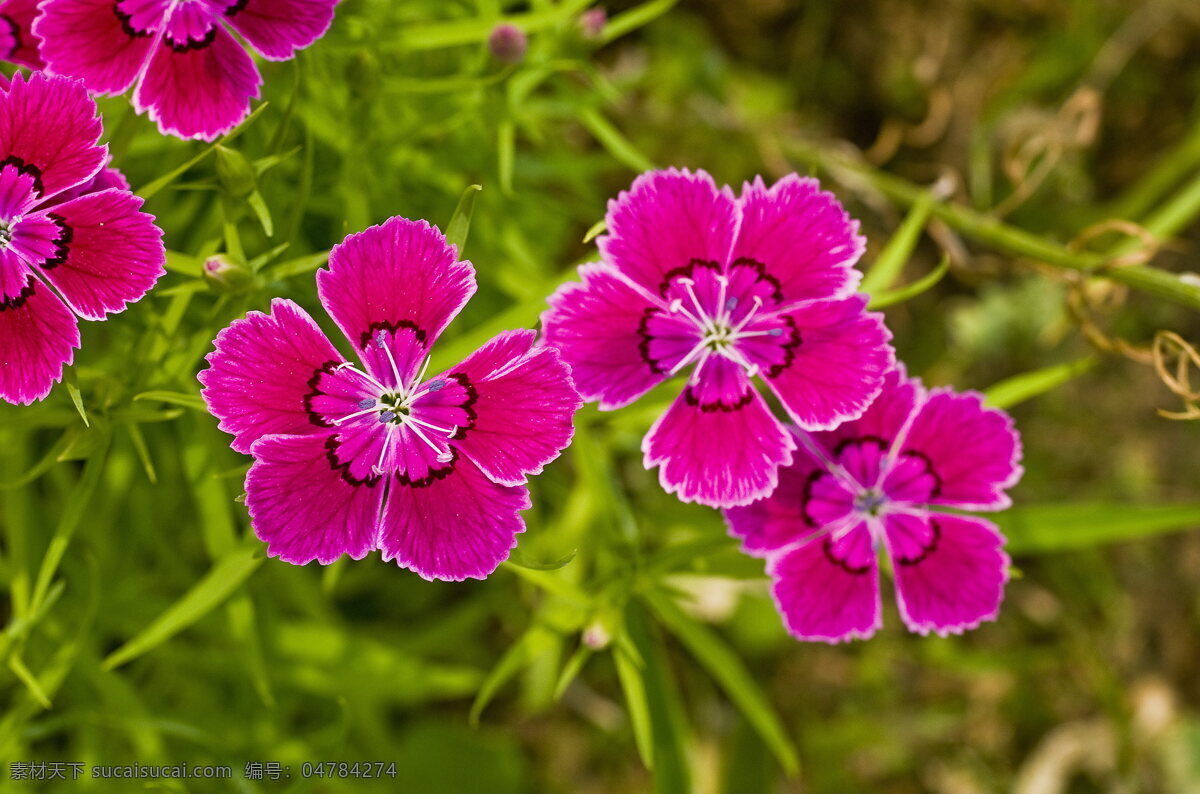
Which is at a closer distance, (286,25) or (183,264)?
(286,25)

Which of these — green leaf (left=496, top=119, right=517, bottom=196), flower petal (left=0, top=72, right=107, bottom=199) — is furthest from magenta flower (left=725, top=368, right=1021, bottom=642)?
flower petal (left=0, top=72, right=107, bottom=199)

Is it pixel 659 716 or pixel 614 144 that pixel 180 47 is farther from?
pixel 659 716

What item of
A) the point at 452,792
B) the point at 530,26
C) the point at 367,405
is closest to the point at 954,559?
the point at 367,405

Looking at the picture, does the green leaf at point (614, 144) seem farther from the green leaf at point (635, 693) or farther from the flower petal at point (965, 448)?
the green leaf at point (635, 693)

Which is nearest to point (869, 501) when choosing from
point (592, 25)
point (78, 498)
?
point (592, 25)

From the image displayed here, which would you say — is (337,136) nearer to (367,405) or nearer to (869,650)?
(367,405)

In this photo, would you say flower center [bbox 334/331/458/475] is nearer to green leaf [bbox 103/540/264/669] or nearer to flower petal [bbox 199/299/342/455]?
flower petal [bbox 199/299/342/455]

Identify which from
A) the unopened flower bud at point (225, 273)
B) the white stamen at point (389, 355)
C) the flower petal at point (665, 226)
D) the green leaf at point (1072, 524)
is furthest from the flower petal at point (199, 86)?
the green leaf at point (1072, 524)
